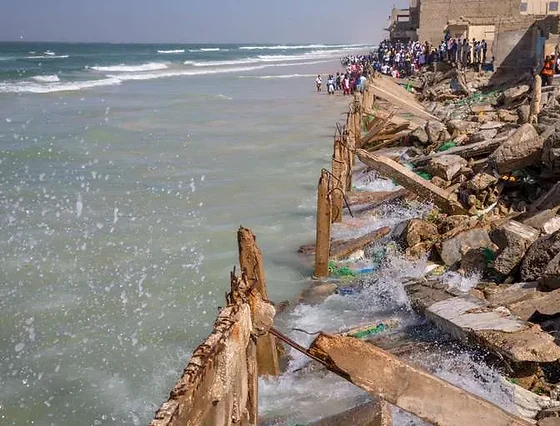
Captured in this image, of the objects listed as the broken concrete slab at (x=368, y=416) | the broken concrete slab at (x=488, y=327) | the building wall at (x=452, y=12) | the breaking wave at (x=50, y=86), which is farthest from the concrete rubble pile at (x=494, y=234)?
the breaking wave at (x=50, y=86)

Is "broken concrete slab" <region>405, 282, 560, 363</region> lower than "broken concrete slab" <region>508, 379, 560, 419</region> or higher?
higher

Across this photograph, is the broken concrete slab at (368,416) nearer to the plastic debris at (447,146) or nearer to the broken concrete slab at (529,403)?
the broken concrete slab at (529,403)

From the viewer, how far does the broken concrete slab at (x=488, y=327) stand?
578cm

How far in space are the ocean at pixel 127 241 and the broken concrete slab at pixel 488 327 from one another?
108 inches

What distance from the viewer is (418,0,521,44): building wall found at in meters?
39.4

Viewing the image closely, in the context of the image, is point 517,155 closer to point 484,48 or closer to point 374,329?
point 374,329

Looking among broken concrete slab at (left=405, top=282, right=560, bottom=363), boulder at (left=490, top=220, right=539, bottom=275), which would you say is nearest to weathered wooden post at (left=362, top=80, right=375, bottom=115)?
boulder at (left=490, top=220, right=539, bottom=275)

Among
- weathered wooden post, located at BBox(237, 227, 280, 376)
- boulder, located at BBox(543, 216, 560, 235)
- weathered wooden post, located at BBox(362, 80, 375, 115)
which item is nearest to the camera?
weathered wooden post, located at BBox(237, 227, 280, 376)

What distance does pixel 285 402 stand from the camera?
21.4ft

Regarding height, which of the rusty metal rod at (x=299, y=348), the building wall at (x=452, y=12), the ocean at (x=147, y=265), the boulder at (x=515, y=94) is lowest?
the ocean at (x=147, y=265)

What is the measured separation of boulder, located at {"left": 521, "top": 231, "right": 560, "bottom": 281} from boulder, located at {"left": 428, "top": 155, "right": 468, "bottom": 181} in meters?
4.72

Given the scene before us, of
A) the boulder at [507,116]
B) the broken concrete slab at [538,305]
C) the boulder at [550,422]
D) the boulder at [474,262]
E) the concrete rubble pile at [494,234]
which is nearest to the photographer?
the boulder at [550,422]

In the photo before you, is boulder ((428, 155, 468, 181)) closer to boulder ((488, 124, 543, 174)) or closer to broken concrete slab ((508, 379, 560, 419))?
boulder ((488, 124, 543, 174))

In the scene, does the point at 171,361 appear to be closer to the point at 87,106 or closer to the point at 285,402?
the point at 285,402
